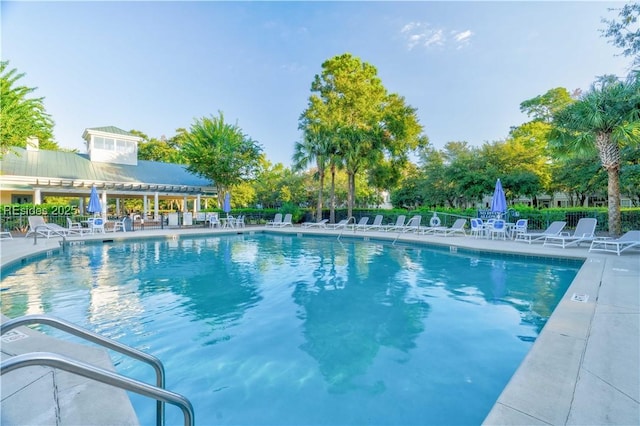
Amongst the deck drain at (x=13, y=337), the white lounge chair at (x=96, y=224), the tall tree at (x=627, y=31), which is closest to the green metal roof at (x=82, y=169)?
the white lounge chair at (x=96, y=224)

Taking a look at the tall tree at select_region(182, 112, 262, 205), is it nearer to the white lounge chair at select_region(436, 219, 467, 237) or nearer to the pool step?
the white lounge chair at select_region(436, 219, 467, 237)

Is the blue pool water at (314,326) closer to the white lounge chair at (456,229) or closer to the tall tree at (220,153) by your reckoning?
the white lounge chair at (456,229)

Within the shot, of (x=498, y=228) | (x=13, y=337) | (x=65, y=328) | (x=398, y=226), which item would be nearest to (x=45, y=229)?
(x=13, y=337)

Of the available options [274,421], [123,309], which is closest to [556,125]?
[274,421]

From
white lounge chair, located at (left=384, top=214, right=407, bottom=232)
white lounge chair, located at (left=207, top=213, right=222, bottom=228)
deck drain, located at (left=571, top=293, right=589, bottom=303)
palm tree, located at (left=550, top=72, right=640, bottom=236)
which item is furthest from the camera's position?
white lounge chair, located at (left=207, top=213, right=222, bottom=228)

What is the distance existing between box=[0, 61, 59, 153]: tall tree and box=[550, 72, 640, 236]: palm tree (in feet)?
72.5

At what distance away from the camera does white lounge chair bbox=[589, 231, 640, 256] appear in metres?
9.30

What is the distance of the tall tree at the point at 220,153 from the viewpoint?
2503 centimetres

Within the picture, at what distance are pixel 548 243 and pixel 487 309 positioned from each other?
8.09m

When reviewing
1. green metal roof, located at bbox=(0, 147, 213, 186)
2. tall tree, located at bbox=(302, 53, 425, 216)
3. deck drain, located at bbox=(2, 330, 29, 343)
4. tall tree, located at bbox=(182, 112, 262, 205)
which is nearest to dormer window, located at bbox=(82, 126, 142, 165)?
green metal roof, located at bbox=(0, 147, 213, 186)

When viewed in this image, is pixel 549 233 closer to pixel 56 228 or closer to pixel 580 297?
pixel 580 297

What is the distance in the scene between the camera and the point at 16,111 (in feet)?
43.7

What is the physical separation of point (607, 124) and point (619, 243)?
4491 mm

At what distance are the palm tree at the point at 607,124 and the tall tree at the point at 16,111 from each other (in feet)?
72.5
